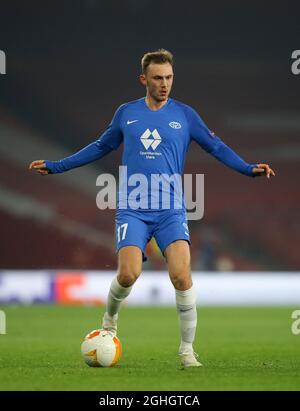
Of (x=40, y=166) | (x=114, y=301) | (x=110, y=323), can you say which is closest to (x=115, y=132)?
(x=40, y=166)

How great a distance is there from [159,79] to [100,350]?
6.52 ft

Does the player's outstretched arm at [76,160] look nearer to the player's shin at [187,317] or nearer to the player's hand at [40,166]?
the player's hand at [40,166]

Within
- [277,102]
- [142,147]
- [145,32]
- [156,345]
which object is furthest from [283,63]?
[142,147]

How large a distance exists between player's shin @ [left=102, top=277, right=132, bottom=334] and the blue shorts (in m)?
0.31

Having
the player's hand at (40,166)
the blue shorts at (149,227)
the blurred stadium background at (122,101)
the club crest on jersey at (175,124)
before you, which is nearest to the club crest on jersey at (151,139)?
the club crest on jersey at (175,124)

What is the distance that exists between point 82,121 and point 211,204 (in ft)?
10.6

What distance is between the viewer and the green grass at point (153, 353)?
20.0 feet

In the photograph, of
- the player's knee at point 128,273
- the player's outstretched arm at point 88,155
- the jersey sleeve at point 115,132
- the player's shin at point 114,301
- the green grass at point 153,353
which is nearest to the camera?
the green grass at point 153,353

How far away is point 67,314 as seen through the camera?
14.7m

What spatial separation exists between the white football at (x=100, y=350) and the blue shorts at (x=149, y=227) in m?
0.65

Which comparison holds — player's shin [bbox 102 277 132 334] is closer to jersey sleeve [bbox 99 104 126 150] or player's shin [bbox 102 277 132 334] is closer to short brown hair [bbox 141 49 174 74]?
jersey sleeve [bbox 99 104 126 150]

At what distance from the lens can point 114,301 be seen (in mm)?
7297
